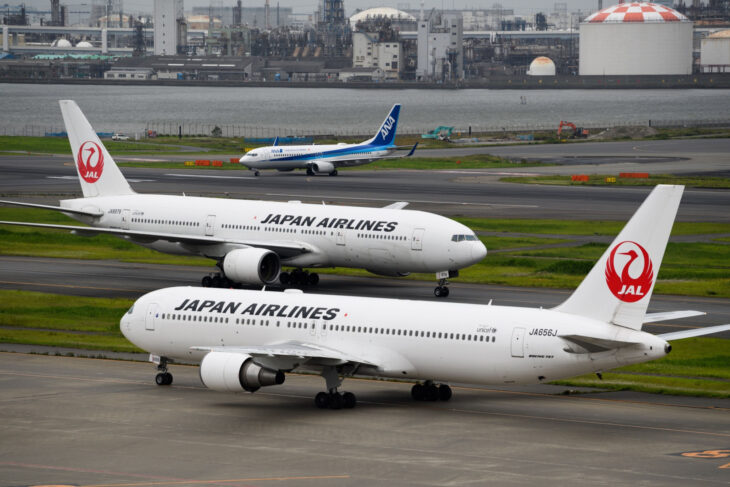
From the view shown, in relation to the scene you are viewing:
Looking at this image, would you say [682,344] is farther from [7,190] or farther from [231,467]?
[7,190]

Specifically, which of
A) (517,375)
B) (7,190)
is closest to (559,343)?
(517,375)

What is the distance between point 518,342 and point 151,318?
15.0 meters

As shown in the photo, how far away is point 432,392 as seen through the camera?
43844 millimetres

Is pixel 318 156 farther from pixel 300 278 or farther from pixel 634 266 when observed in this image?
pixel 634 266

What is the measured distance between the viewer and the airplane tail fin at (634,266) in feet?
123

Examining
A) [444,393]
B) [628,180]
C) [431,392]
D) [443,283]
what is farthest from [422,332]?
[628,180]

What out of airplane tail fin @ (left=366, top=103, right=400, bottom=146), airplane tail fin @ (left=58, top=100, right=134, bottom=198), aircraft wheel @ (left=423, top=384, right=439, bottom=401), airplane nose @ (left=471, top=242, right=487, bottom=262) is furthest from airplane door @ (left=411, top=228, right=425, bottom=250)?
airplane tail fin @ (left=366, top=103, right=400, bottom=146)

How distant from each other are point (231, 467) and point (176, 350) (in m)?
11.9

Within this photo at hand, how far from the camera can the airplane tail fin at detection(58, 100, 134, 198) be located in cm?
7669

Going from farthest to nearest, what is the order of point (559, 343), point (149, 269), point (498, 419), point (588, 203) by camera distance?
point (588, 203) < point (149, 269) < point (498, 419) < point (559, 343)

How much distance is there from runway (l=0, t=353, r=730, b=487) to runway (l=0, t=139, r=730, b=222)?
5949cm

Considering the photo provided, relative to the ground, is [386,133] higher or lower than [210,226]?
higher

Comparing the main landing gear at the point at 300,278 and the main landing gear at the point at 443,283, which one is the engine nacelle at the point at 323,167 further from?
the main landing gear at the point at 443,283

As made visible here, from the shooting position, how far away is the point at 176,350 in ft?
150
